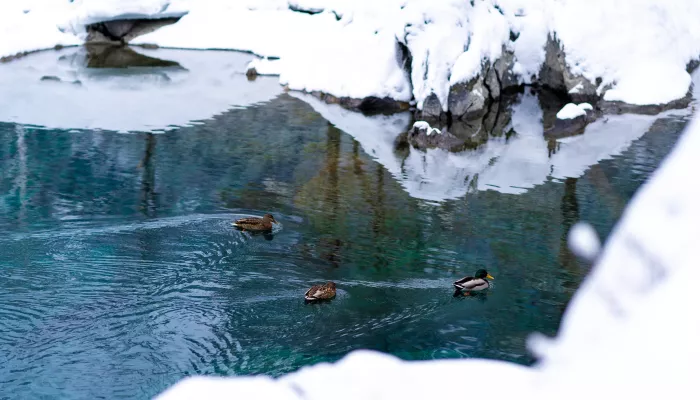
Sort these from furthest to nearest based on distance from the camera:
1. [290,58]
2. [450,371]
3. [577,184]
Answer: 1. [290,58]
2. [577,184]
3. [450,371]

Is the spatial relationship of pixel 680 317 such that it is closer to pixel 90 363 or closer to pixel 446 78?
pixel 90 363

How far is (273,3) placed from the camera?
36812mm

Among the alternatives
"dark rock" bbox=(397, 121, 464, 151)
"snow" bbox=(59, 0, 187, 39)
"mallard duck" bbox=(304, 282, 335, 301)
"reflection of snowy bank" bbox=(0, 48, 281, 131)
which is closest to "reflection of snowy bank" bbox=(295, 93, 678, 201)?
"dark rock" bbox=(397, 121, 464, 151)

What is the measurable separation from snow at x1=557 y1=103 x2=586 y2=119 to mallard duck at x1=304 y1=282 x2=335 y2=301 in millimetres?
13900

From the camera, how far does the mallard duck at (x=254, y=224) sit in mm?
13500

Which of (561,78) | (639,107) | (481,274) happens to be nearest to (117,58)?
(561,78)

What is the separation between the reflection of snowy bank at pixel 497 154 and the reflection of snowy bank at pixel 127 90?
381 cm

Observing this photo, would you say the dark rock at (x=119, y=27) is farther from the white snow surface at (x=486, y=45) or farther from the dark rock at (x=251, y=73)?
the dark rock at (x=251, y=73)

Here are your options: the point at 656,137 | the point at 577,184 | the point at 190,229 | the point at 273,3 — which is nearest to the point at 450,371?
the point at 190,229

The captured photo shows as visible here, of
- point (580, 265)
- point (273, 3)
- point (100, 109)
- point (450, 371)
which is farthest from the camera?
point (273, 3)

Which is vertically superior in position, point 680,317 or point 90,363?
point 680,317

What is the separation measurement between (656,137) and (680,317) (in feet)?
64.2

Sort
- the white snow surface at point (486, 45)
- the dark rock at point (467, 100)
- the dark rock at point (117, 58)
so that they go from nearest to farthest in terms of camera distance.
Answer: the dark rock at point (467, 100), the white snow surface at point (486, 45), the dark rock at point (117, 58)

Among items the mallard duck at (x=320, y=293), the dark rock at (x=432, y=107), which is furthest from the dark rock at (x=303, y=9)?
the mallard duck at (x=320, y=293)
